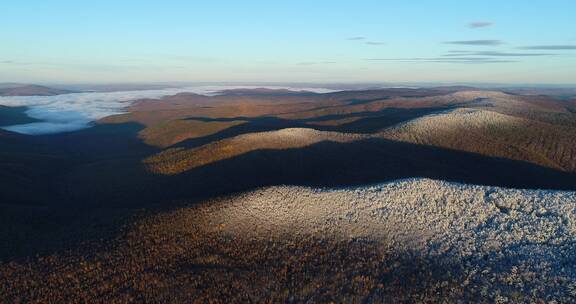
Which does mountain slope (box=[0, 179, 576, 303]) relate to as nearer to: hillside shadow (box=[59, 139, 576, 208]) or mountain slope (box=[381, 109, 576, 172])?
hillside shadow (box=[59, 139, 576, 208])

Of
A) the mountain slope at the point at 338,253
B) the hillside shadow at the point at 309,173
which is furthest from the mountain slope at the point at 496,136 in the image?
the mountain slope at the point at 338,253

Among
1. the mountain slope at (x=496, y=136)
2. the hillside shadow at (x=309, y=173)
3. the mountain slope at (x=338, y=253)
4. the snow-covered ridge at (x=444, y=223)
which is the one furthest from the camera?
the mountain slope at (x=496, y=136)

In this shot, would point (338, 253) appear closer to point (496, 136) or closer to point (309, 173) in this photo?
point (309, 173)

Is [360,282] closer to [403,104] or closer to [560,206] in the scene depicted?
[560,206]

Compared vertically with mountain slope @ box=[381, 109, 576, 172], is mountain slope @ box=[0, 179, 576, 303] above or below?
below

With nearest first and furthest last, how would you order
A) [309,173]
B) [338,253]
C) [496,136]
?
[338,253] → [309,173] → [496,136]

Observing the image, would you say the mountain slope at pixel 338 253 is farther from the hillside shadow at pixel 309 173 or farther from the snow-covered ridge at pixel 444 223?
the hillside shadow at pixel 309 173

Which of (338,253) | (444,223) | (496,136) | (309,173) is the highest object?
(496,136)

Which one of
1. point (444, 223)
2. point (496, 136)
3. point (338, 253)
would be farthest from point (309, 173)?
point (496, 136)

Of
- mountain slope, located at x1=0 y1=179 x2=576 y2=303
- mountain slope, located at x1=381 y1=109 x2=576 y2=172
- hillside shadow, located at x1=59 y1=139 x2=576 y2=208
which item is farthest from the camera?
mountain slope, located at x1=381 y1=109 x2=576 y2=172

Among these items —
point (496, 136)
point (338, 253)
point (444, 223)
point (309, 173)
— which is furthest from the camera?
point (496, 136)

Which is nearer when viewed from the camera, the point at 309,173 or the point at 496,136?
the point at 309,173

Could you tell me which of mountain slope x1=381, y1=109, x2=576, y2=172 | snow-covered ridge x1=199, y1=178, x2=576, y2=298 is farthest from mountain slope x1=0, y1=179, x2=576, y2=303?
mountain slope x1=381, y1=109, x2=576, y2=172

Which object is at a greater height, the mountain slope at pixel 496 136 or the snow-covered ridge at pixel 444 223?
the mountain slope at pixel 496 136
